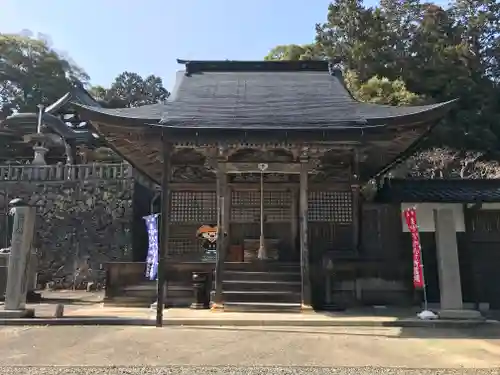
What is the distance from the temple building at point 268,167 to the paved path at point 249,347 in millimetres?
1951

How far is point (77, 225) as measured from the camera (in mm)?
20062

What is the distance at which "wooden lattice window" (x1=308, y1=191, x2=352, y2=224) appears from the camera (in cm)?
1208

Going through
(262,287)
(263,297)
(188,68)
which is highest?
(188,68)

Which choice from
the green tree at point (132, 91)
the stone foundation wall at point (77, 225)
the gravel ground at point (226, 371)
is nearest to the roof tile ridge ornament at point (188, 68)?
the stone foundation wall at point (77, 225)

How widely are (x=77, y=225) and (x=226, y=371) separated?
16.8 m

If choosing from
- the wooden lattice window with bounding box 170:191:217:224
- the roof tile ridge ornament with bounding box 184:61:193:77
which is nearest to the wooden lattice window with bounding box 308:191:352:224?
the wooden lattice window with bounding box 170:191:217:224

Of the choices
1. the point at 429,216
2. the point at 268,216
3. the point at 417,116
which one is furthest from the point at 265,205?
the point at 417,116

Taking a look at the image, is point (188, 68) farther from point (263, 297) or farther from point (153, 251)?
point (263, 297)

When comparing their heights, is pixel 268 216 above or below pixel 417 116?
below

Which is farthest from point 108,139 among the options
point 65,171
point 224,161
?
point 65,171

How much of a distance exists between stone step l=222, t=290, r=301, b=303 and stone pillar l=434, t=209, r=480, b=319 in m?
3.11

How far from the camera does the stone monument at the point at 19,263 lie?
8.78 meters

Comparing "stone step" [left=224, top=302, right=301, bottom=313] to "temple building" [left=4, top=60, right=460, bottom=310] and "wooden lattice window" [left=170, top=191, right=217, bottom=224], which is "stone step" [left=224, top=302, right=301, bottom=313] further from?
"wooden lattice window" [left=170, top=191, right=217, bottom=224]

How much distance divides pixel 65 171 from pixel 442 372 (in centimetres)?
1925
